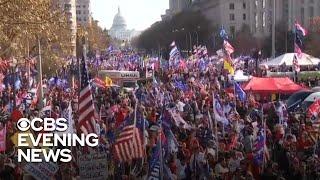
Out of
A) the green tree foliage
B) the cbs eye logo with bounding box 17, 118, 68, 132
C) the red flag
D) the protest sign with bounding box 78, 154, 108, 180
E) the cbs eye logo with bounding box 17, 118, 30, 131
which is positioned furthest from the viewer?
the green tree foliage

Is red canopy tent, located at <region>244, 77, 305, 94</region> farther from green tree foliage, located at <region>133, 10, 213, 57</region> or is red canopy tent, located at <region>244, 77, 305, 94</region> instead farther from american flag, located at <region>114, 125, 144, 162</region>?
green tree foliage, located at <region>133, 10, 213, 57</region>

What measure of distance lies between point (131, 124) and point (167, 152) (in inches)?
41.8

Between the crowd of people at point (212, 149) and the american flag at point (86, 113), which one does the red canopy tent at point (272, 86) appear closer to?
the crowd of people at point (212, 149)

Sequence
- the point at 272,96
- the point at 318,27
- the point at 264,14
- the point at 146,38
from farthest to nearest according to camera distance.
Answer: the point at 146,38 → the point at 264,14 → the point at 318,27 → the point at 272,96

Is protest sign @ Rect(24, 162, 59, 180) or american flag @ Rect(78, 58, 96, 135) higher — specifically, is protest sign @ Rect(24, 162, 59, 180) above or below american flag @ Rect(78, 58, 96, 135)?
below

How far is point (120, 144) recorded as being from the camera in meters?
14.2

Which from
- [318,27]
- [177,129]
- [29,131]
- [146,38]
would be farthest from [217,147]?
[146,38]

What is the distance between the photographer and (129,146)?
46.4ft

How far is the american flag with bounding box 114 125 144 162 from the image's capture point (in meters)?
14.1

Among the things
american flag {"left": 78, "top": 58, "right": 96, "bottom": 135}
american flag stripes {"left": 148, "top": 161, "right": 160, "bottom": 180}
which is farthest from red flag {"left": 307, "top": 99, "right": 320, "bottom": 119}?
american flag {"left": 78, "top": 58, "right": 96, "bottom": 135}

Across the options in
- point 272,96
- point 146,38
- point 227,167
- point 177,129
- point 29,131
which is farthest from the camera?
point 146,38

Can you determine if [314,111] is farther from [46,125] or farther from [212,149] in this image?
[46,125]

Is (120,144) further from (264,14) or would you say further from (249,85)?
(264,14)

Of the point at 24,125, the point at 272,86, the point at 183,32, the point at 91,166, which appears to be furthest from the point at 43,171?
the point at 183,32
